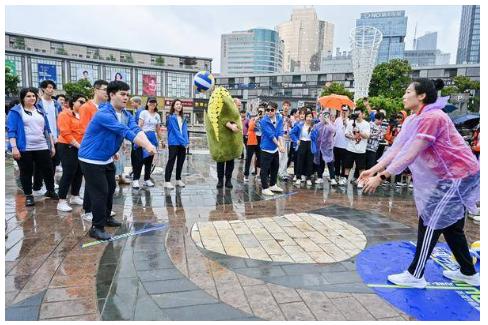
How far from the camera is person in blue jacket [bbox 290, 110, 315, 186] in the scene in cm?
799

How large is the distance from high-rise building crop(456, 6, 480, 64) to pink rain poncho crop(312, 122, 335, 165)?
123935mm

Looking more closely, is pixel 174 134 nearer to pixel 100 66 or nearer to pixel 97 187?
pixel 97 187

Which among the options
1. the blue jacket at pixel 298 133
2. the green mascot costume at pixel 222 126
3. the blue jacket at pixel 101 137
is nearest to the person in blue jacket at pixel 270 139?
the green mascot costume at pixel 222 126

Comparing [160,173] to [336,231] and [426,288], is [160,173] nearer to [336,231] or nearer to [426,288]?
[336,231]

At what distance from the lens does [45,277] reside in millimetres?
3238

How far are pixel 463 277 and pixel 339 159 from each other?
Answer: 520cm

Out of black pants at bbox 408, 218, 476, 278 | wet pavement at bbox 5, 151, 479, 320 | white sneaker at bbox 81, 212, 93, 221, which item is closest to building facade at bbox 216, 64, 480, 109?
wet pavement at bbox 5, 151, 479, 320

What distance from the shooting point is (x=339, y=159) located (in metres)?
8.40

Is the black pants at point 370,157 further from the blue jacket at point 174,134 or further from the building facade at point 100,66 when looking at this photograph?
the building facade at point 100,66

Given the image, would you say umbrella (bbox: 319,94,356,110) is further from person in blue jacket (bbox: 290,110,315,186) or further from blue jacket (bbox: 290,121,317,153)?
blue jacket (bbox: 290,121,317,153)

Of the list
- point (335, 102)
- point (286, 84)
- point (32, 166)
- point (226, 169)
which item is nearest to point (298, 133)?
point (335, 102)

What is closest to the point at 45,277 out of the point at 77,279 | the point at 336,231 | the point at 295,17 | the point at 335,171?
the point at 77,279
